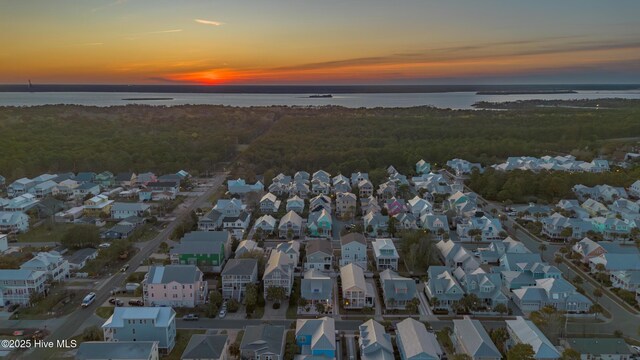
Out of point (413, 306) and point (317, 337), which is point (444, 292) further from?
point (317, 337)

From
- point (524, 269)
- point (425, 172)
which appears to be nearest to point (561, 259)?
point (524, 269)

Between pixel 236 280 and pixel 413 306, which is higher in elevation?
pixel 236 280

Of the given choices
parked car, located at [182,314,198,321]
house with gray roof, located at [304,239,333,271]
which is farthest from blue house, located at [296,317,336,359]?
house with gray roof, located at [304,239,333,271]

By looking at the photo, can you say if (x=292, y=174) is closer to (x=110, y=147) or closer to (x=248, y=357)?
(x=110, y=147)

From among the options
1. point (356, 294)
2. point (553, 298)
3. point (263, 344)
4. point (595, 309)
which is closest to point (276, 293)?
point (356, 294)

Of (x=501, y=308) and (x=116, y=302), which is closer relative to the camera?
(x=501, y=308)

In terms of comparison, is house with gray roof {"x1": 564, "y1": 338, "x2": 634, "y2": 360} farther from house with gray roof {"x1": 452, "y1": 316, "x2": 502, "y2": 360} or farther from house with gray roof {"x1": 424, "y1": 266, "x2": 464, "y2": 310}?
house with gray roof {"x1": 424, "y1": 266, "x2": 464, "y2": 310}

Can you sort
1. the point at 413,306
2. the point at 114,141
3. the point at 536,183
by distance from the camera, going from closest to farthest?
1. the point at 413,306
2. the point at 536,183
3. the point at 114,141

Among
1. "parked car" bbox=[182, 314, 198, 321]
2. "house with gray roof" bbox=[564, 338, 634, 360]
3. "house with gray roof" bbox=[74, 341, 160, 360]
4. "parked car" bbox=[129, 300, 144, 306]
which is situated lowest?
"house with gray roof" bbox=[564, 338, 634, 360]
